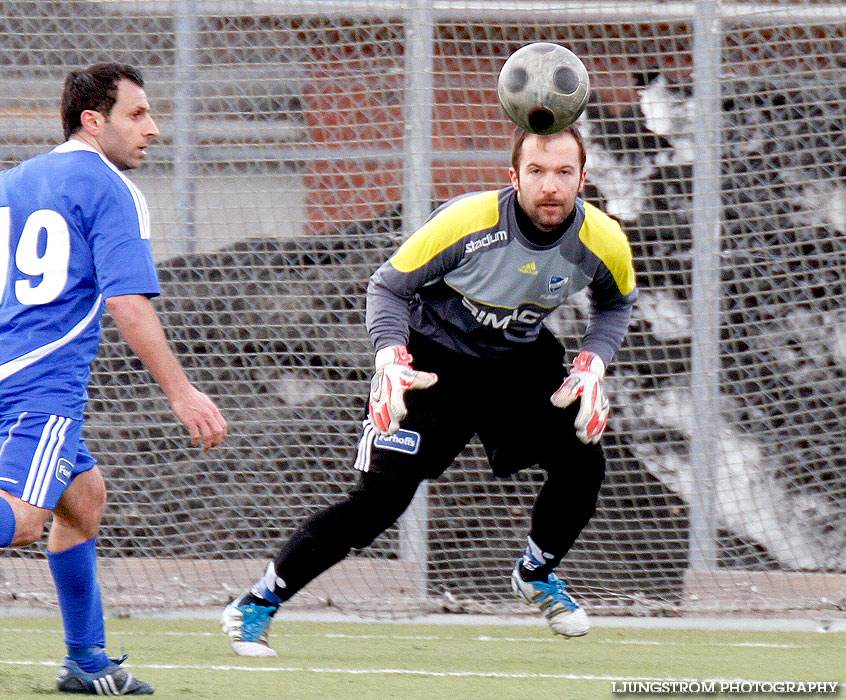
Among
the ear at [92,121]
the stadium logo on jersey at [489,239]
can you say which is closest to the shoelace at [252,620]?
the stadium logo on jersey at [489,239]

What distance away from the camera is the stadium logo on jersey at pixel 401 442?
3.85 meters

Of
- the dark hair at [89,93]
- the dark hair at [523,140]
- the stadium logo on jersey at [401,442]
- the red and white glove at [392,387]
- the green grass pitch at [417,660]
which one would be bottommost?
the green grass pitch at [417,660]

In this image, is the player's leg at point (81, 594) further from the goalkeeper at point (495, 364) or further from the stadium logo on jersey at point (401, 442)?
the stadium logo on jersey at point (401, 442)

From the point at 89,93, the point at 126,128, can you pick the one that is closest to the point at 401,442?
the point at 126,128

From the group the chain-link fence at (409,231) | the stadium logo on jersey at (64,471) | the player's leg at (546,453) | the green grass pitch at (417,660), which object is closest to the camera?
the stadium logo on jersey at (64,471)

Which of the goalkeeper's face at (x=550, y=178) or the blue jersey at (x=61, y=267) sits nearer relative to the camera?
the blue jersey at (x=61, y=267)

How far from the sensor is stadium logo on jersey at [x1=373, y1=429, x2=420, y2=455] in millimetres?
3850

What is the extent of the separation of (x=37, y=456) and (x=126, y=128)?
944mm

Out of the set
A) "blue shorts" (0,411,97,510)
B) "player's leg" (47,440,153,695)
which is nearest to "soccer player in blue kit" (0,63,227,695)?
"blue shorts" (0,411,97,510)

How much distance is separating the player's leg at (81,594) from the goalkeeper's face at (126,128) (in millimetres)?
820

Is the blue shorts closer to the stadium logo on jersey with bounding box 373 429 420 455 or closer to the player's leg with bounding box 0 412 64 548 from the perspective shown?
the player's leg with bounding box 0 412 64 548

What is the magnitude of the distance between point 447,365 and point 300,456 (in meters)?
1.96

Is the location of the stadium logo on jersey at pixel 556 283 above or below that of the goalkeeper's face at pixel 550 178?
below

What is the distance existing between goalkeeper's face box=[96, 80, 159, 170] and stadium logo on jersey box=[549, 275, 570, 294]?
1.30m
